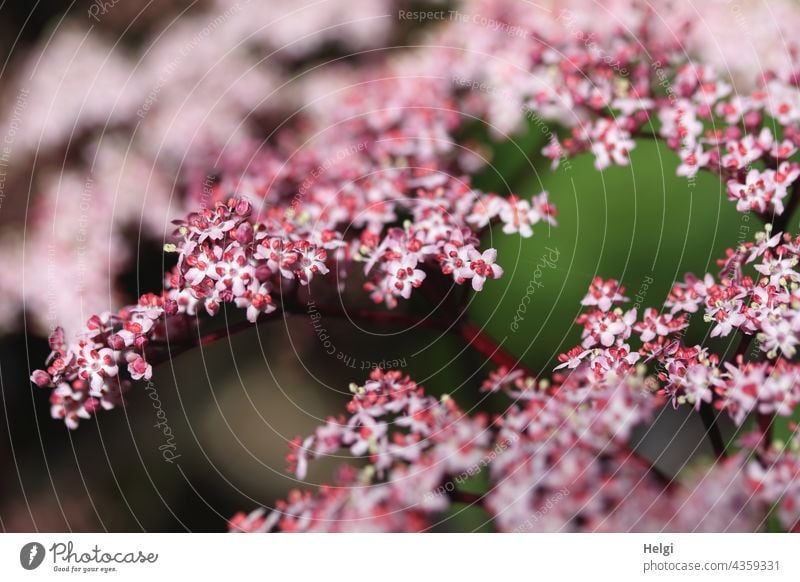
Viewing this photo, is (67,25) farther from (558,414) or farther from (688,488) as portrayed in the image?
(688,488)

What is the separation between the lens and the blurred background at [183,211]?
668mm

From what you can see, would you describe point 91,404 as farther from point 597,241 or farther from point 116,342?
point 597,241

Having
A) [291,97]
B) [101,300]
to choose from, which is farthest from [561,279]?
[101,300]

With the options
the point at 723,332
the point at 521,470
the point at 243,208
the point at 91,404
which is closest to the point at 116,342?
the point at 91,404

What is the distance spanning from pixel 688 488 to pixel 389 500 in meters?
0.33

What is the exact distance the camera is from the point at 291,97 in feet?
2.23

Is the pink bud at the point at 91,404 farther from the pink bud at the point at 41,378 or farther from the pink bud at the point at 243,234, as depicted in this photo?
the pink bud at the point at 243,234
